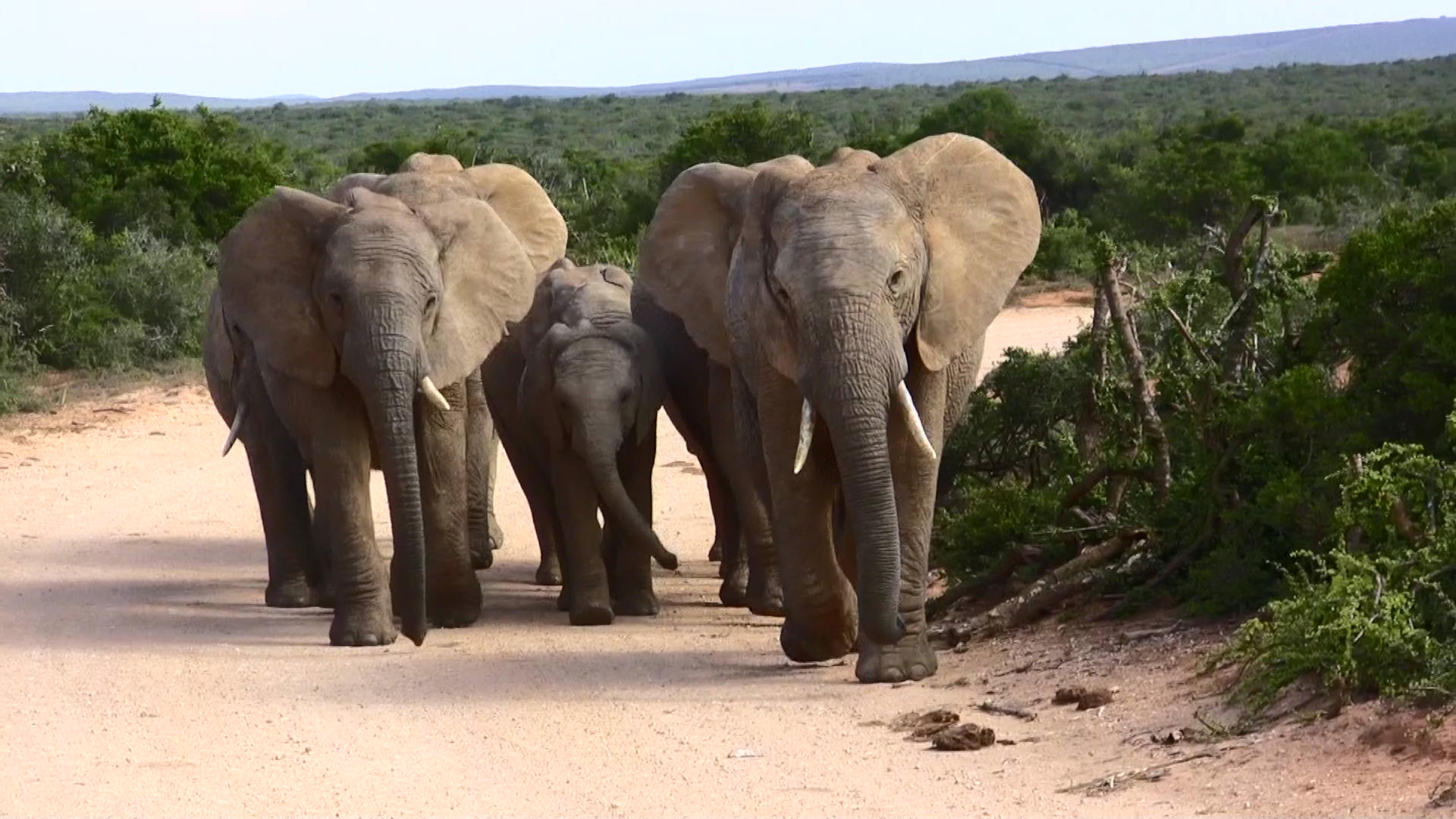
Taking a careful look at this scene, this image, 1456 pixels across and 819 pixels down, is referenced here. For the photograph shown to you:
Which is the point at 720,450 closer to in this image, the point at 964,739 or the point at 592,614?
the point at 592,614

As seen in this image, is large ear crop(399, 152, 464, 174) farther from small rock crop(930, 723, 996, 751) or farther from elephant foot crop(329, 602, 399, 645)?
small rock crop(930, 723, 996, 751)

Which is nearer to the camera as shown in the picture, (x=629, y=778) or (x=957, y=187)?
(x=629, y=778)

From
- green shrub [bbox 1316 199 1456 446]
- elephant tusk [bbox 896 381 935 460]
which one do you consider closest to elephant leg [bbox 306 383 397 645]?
elephant tusk [bbox 896 381 935 460]

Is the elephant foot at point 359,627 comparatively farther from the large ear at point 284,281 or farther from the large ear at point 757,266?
the large ear at point 757,266

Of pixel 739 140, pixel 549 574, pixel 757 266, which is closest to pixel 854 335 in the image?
pixel 757 266

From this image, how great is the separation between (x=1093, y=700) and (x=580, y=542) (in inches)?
119

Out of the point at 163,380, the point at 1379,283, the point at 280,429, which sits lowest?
the point at 163,380

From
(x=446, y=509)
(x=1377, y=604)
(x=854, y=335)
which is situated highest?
(x=854, y=335)

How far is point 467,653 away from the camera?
332 inches

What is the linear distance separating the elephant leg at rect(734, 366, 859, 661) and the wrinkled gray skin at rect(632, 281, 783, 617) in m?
1.26

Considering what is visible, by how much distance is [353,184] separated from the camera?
9.88 meters

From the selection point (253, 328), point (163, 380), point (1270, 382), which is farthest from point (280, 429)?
point (163, 380)

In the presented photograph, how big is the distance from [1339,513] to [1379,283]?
1.45m

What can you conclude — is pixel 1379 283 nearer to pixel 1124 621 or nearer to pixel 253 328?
pixel 1124 621
